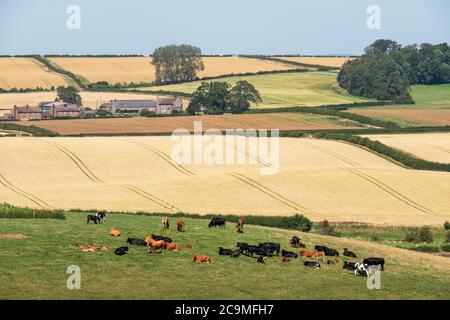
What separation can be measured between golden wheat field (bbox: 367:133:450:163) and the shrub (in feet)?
136

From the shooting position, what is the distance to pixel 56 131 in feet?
471

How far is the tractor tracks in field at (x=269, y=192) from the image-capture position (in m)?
81.2

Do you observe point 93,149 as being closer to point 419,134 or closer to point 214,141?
point 214,141

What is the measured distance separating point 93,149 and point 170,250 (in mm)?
60128

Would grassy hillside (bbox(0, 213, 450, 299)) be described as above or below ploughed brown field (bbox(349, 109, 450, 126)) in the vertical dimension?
above

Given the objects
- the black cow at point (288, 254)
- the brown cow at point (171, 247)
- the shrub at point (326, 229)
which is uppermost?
the brown cow at point (171, 247)

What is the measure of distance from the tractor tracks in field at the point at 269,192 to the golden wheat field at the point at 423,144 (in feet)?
93.1

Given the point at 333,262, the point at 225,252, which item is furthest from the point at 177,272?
the point at 333,262

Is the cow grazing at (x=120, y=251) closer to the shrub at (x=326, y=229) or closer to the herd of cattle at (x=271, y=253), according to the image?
the herd of cattle at (x=271, y=253)

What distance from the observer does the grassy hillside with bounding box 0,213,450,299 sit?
43156 millimetres

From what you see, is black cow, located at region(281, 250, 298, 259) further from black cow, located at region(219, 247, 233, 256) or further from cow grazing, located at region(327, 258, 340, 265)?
black cow, located at region(219, 247, 233, 256)

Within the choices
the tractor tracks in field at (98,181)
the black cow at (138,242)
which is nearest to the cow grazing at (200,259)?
the black cow at (138,242)

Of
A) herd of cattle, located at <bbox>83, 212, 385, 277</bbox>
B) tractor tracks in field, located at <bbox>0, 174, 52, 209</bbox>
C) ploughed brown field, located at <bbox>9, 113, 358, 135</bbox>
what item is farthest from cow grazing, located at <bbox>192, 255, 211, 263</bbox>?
ploughed brown field, located at <bbox>9, 113, 358, 135</bbox>
